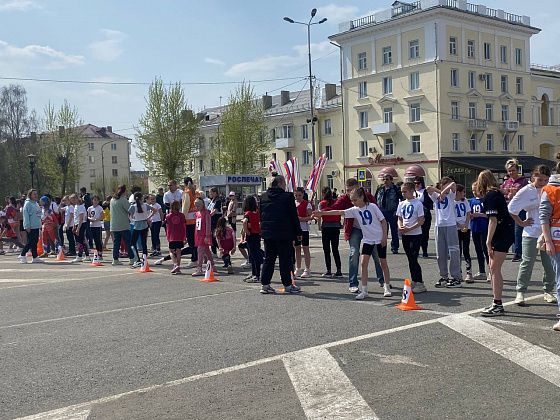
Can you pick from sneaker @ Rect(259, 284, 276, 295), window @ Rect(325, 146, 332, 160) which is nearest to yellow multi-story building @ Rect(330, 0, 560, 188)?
window @ Rect(325, 146, 332, 160)

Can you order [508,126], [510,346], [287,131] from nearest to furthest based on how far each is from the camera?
1. [510,346]
2. [508,126]
3. [287,131]

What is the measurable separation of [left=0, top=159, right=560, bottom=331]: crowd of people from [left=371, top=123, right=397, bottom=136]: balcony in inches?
1637

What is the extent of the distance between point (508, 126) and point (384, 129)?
1190 cm

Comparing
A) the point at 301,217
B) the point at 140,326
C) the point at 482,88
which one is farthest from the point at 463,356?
the point at 482,88

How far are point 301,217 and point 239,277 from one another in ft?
5.98

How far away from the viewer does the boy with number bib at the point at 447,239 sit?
10.9 meters

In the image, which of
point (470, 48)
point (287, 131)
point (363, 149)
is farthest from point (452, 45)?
point (287, 131)

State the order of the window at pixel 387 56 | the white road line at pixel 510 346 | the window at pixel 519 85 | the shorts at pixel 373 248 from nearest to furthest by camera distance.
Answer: the white road line at pixel 510 346
the shorts at pixel 373 248
the window at pixel 387 56
the window at pixel 519 85

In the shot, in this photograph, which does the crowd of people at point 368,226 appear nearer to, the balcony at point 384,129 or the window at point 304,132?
the balcony at point 384,129

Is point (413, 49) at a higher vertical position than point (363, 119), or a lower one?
higher

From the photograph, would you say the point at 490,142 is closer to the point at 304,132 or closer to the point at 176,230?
the point at 304,132

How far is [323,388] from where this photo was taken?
5.54 meters

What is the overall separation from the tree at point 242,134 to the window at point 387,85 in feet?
38.2

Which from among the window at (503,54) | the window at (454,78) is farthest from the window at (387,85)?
the window at (503,54)
